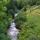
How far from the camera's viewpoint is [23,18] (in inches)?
215

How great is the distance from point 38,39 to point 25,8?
7.95 feet

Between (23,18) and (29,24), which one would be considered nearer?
(29,24)

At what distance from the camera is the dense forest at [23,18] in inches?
163

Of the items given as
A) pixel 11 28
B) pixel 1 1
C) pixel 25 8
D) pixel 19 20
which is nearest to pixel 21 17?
pixel 19 20

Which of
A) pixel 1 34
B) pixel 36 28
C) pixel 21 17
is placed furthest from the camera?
pixel 21 17

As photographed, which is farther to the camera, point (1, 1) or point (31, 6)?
point (31, 6)

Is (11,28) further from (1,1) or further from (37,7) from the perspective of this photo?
(1,1)

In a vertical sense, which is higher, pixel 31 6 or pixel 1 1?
pixel 1 1

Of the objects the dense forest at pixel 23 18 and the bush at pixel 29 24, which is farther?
the bush at pixel 29 24

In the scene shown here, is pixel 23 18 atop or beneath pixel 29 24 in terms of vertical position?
beneath

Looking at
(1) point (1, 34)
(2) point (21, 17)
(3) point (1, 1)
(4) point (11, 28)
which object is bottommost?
(4) point (11, 28)

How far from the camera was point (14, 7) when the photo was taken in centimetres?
648

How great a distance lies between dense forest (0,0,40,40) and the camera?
415cm

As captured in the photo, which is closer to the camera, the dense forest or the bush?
the dense forest
